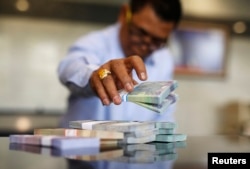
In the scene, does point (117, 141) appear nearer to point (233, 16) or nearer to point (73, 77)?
point (73, 77)

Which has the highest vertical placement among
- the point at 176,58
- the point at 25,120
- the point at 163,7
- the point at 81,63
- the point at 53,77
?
the point at 176,58

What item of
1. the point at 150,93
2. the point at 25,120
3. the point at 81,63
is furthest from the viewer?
the point at 25,120

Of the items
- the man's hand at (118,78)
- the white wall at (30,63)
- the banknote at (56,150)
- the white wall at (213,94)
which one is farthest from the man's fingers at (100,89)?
the white wall at (213,94)

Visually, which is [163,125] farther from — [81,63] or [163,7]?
[163,7]

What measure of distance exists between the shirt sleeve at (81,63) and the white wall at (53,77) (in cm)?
212

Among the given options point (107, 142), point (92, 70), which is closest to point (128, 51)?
point (92, 70)

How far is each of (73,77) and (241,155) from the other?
2.22ft

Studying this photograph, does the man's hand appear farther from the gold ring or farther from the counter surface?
the counter surface

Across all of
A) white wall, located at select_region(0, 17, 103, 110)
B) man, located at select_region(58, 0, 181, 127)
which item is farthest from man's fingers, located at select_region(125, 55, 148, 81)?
white wall, located at select_region(0, 17, 103, 110)

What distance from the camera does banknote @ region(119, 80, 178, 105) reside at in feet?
2.68

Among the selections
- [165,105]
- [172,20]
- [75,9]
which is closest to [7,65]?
[75,9]

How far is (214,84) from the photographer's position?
4281 millimetres

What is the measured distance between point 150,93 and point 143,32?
91 cm

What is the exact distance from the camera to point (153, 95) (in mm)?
819
